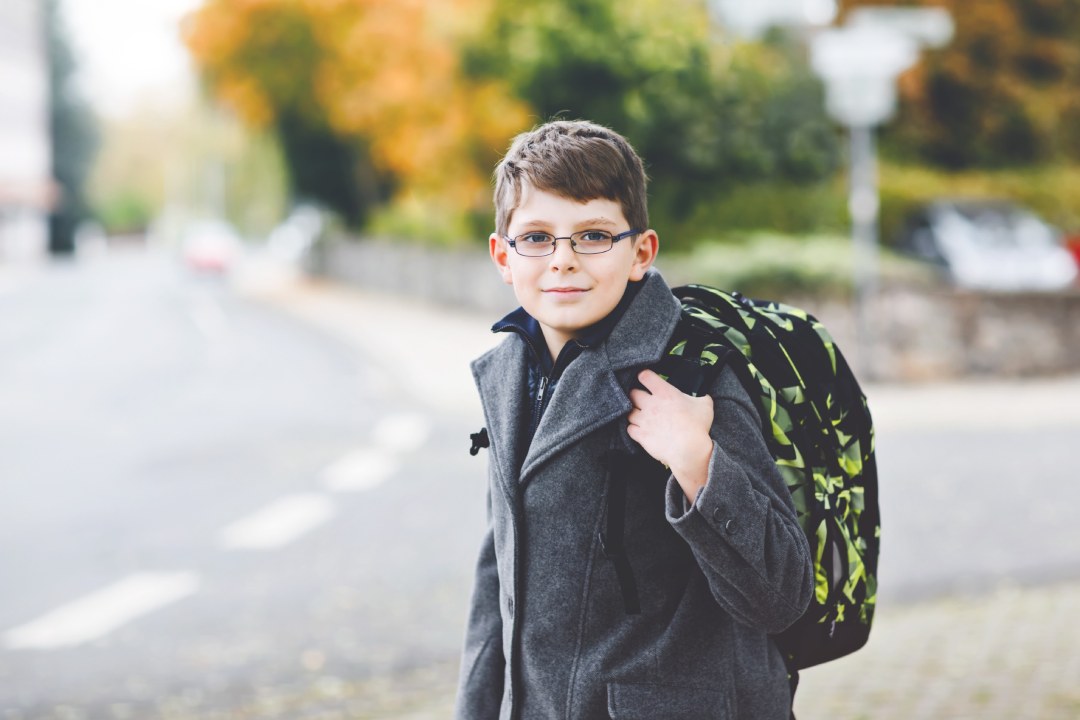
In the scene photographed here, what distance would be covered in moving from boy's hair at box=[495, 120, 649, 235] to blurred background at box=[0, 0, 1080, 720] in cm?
320

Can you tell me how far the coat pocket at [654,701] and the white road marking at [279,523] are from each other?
21.0 feet

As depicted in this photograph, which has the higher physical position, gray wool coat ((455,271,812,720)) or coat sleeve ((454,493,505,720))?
gray wool coat ((455,271,812,720))

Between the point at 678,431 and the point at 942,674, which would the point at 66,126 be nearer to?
the point at 942,674

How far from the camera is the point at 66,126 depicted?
259ft

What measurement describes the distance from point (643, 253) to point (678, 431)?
0.35 metres

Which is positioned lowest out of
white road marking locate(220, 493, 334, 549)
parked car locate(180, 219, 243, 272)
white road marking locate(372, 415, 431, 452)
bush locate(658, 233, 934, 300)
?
parked car locate(180, 219, 243, 272)

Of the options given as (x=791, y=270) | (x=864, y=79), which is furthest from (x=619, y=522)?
(x=791, y=270)

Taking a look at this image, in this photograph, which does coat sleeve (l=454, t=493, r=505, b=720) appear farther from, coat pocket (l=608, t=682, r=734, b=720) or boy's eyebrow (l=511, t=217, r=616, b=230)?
boy's eyebrow (l=511, t=217, r=616, b=230)

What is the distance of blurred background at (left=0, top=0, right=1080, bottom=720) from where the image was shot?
20.1 feet

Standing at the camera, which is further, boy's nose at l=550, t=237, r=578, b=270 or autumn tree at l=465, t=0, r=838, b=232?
autumn tree at l=465, t=0, r=838, b=232

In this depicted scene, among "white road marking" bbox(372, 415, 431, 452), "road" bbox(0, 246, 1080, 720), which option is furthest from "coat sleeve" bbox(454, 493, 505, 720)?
"white road marking" bbox(372, 415, 431, 452)

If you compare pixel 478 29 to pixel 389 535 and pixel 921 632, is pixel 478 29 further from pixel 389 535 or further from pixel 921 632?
pixel 921 632

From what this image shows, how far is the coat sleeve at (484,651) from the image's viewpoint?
7.52 ft

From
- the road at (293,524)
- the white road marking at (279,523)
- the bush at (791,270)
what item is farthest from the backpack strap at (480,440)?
the bush at (791,270)
